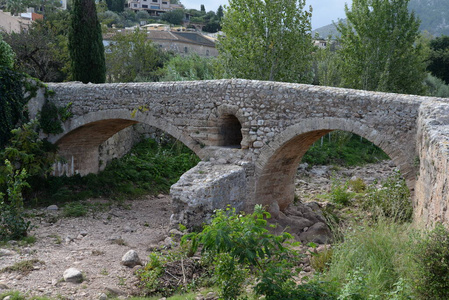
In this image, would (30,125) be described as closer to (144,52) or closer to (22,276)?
(22,276)

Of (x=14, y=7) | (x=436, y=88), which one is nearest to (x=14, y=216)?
(x=436, y=88)

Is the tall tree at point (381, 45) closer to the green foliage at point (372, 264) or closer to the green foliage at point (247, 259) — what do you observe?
the green foliage at point (372, 264)

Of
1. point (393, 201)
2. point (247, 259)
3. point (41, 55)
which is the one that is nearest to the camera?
point (247, 259)

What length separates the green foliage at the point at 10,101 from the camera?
13.3 m

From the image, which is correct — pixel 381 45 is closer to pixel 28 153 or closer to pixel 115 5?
pixel 28 153

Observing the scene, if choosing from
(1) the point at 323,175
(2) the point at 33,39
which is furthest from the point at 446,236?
(2) the point at 33,39

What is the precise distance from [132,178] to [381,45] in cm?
1136

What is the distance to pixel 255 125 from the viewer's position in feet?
38.1

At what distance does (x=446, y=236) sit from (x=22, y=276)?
21.4ft

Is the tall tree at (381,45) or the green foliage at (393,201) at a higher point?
the tall tree at (381,45)

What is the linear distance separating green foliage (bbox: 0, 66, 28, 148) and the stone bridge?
0.52 m

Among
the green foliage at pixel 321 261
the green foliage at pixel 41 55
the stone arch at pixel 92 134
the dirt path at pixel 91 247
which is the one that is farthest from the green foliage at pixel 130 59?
the green foliage at pixel 321 261

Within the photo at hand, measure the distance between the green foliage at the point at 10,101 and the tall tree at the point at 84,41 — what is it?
149 inches

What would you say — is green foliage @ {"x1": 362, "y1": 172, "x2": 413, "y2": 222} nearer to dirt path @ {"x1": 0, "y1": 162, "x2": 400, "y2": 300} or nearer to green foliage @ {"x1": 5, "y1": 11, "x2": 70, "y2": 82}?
dirt path @ {"x1": 0, "y1": 162, "x2": 400, "y2": 300}
